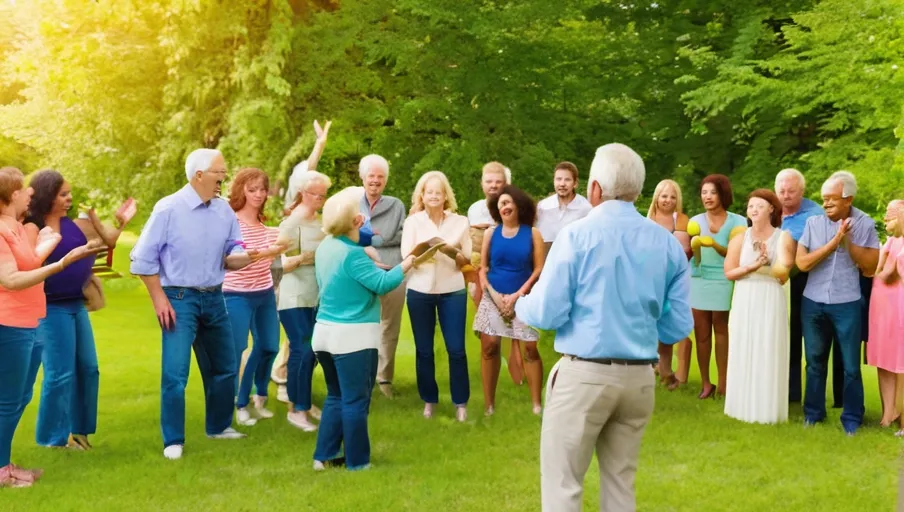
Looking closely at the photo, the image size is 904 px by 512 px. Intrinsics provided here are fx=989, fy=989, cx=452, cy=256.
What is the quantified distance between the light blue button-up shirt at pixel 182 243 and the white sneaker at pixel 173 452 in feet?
4.07

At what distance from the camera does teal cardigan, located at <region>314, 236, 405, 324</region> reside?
6270 mm

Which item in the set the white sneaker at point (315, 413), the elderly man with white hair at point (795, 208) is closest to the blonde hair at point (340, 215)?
the white sneaker at point (315, 413)

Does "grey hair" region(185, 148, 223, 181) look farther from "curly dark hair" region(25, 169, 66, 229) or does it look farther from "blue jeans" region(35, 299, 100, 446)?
"blue jeans" region(35, 299, 100, 446)

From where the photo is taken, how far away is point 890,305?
7.81 metres

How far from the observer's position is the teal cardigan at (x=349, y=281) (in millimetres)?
6270

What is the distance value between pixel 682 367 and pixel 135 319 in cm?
1011

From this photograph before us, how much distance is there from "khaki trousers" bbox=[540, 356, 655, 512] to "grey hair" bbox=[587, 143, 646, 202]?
752 mm

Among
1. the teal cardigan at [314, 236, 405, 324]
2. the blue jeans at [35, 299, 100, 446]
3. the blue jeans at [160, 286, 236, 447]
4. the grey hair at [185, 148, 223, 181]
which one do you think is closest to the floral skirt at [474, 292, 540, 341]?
the teal cardigan at [314, 236, 405, 324]

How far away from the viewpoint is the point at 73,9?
17.3 m

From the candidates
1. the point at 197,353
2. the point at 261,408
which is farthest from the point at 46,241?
the point at 261,408

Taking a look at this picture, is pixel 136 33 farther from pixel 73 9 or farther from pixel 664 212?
pixel 664 212

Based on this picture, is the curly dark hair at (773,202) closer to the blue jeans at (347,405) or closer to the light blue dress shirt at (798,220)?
the light blue dress shirt at (798,220)

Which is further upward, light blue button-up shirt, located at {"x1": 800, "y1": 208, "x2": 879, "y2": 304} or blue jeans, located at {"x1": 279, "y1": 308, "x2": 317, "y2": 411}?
light blue button-up shirt, located at {"x1": 800, "y1": 208, "x2": 879, "y2": 304}

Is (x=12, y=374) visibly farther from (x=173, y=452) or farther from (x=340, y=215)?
(x=340, y=215)
